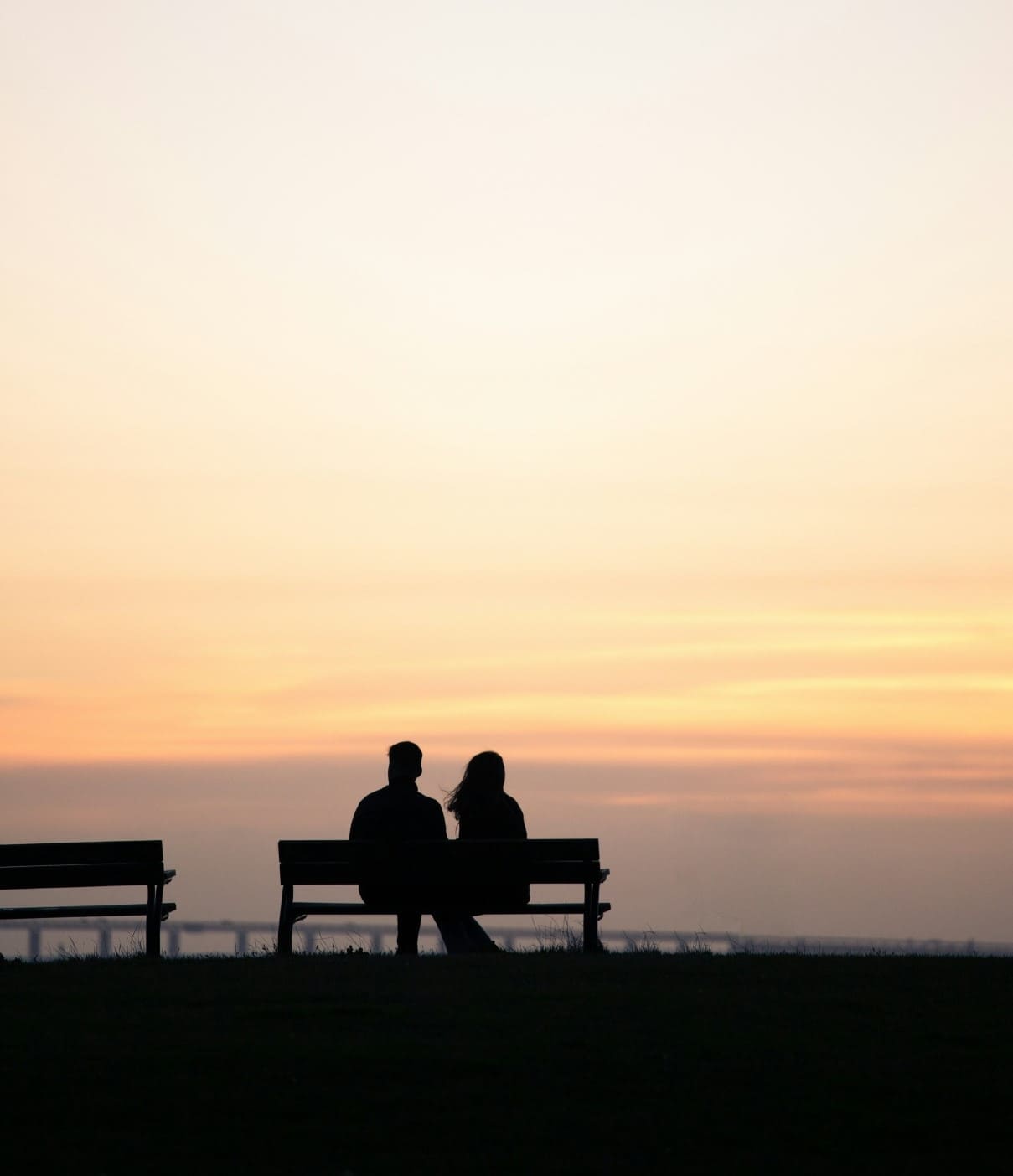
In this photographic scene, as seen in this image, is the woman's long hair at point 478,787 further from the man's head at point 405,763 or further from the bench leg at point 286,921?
the bench leg at point 286,921

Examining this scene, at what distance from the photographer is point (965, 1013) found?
8.34 metres

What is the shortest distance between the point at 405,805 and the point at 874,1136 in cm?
742

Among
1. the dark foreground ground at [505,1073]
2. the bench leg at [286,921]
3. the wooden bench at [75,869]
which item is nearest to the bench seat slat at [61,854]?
the wooden bench at [75,869]

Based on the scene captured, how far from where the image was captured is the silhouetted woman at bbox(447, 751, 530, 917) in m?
13.1

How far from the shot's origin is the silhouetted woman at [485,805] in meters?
13.1

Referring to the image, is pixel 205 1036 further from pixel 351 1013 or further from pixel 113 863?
pixel 113 863

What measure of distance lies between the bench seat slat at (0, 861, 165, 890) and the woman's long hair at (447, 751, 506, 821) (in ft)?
8.24

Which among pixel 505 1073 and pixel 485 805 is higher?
pixel 485 805

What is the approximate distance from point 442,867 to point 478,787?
0.97 meters

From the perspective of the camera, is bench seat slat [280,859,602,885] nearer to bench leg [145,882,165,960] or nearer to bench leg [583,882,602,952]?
bench leg [583,882,602,952]

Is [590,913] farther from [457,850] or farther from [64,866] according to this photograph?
[64,866]

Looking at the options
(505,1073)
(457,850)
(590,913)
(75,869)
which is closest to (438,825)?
(457,850)

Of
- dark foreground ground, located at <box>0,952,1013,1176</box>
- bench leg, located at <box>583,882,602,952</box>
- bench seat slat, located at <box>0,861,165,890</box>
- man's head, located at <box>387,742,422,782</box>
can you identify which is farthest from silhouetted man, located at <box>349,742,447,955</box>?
dark foreground ground, located at <box>0,952,1013,1176</box>

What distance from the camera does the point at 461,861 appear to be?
490 inches
